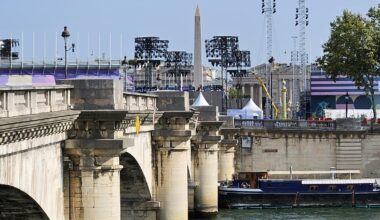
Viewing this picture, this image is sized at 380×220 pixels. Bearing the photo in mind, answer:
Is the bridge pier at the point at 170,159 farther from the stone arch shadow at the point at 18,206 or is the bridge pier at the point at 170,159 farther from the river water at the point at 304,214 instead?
the river water at the point at 304,214

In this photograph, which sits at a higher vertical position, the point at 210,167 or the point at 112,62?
the point at 112,62

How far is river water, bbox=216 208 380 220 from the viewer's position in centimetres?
7656

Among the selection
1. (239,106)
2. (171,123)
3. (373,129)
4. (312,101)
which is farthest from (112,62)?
(171,123)

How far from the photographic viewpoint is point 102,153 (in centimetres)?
3431

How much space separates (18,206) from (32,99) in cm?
328

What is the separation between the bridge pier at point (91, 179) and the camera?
1335 inches

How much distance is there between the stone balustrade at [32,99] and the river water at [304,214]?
142 ft

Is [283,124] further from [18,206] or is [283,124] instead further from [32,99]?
[32,99]

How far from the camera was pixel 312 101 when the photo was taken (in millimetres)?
172625

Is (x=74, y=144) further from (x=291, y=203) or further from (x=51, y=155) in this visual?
(x=291, y=203)

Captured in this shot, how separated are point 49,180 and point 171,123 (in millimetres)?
22121

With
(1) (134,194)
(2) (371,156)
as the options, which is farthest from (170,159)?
(2) (371,156)

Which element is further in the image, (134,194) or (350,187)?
(350,187)

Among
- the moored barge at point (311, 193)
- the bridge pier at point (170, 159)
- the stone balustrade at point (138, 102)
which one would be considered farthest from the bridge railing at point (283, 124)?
the stone balustrade at point (138, 102)
